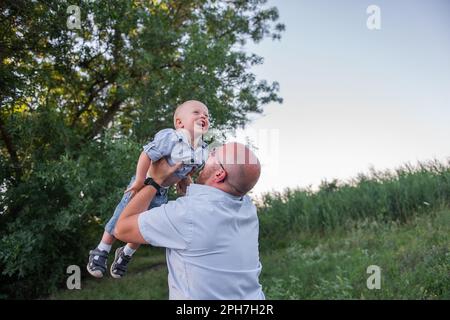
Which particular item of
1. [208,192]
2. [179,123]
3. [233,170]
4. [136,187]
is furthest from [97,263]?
[233,170]

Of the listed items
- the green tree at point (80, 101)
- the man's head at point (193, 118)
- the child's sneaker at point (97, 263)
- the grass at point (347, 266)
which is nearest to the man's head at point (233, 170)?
the man's head at point (193, 118)

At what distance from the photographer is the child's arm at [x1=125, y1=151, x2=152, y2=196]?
3264 mm

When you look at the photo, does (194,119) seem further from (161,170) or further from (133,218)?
(133,218)

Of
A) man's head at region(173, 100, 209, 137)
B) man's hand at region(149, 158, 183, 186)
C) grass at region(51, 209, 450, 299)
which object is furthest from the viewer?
grass at region(51, 209, 450, 299)

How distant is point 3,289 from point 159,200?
784 cm

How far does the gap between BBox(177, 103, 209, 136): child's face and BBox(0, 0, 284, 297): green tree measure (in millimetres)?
3863

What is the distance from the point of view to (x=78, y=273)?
10.4m

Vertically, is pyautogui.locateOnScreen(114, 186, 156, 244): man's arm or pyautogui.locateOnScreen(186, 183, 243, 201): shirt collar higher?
pyautogui.locateOnScreen(186, 183, 243, 201): shirt collar

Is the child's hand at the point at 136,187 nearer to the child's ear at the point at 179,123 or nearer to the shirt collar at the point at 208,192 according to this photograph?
the shirt collar at the point at 208,192

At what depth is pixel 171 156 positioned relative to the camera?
135 inches

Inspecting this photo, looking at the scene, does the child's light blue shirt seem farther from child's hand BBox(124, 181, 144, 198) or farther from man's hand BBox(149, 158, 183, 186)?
child's hand BBox(124, 181, 144, 198)

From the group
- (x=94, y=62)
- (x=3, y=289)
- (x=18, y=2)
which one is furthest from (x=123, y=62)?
(x=3, y=289)

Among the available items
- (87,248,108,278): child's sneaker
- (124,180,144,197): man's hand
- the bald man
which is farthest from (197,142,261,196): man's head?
(87,248,108,278): child's sneaker
